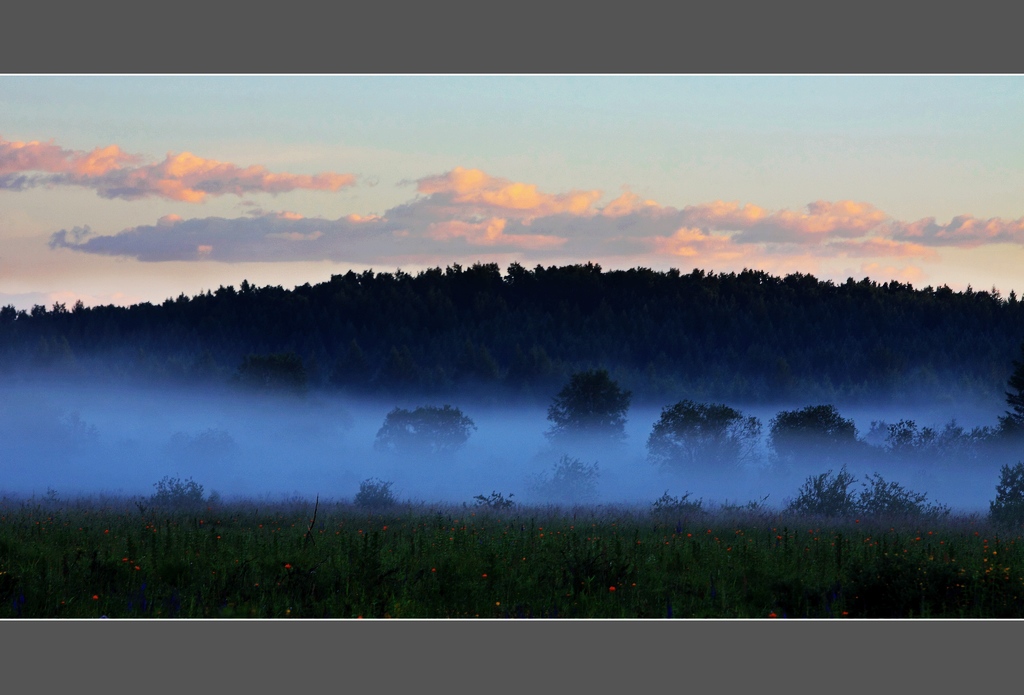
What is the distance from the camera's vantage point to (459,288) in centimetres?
6850

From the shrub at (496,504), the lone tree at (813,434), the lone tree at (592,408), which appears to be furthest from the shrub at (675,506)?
the lone tree at (592,408)

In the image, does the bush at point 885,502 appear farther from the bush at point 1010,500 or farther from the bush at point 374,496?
the bush at point 374,496

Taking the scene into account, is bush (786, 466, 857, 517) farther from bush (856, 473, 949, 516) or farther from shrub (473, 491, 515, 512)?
shrub (473, 491, 515, 512)

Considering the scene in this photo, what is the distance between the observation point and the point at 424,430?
62.0 m

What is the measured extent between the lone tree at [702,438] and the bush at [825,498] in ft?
87.6

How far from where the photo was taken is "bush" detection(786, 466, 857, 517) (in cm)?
2512

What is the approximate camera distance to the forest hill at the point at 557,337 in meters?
61.8

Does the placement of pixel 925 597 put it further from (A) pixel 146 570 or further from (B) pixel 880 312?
(B) pixel 880 312

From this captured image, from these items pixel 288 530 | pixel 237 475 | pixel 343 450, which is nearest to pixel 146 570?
pixel 288 530

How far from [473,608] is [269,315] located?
5109cm

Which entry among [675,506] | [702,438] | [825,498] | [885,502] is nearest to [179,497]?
[675,506]

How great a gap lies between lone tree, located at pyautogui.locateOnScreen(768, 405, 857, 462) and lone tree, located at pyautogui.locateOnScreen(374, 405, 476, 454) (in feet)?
64.3

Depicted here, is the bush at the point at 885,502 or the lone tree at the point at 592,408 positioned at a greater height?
the lone tree at the point at 592,408

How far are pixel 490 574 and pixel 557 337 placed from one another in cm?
5714
